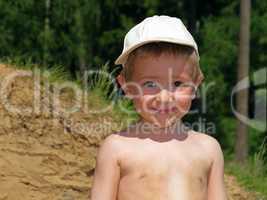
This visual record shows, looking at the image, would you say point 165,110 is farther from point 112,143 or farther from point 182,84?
point 112,143

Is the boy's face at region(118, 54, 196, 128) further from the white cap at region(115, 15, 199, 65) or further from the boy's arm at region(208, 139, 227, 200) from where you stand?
the boy's arm at region(208, 139, 227, 200)

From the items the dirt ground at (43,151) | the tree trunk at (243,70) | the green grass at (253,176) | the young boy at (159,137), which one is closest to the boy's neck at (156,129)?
the young boy at (159,137)

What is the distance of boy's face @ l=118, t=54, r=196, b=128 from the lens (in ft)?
7.07

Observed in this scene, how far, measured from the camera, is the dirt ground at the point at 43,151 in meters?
4.80

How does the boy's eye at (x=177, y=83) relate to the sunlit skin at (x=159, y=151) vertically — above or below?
above

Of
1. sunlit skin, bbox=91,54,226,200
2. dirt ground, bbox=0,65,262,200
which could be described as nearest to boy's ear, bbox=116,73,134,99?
sunlit skin, bbox=91,54,226,200

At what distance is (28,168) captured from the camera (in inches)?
196

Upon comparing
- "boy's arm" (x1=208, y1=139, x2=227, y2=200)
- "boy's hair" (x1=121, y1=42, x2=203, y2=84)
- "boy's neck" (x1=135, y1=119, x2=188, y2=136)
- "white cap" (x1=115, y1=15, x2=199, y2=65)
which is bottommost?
"boy's arm" (x1=208, y1=139, x2=227, y2=200)

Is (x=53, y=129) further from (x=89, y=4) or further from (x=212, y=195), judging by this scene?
(x=89, y=4)

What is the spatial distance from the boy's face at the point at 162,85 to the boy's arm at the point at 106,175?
0.60 feet

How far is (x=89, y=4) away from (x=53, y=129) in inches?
654

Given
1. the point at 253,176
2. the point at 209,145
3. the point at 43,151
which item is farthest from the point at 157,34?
the point at 253,176

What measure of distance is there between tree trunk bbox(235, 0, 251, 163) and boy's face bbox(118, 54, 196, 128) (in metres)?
14.6

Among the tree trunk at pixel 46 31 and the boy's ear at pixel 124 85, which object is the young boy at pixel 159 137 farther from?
the tree trunk at pixel 46 31
